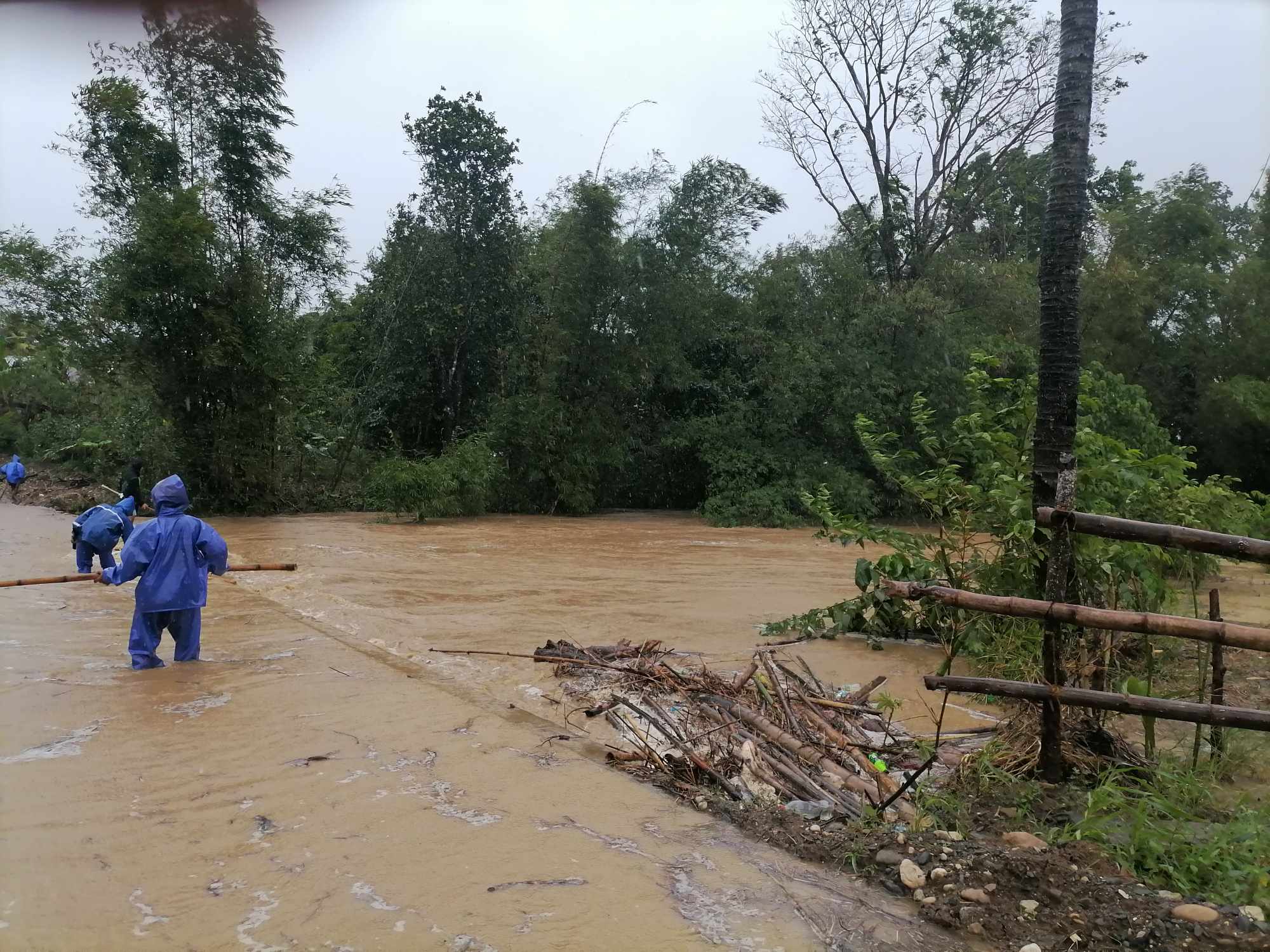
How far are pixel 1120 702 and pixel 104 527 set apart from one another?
9219mm

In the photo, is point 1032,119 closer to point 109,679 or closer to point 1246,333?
point 1246,333

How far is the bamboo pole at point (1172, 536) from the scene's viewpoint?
3668 millimetres

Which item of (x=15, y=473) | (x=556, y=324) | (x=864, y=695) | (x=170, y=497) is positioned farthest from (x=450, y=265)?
(x=864, y=695)

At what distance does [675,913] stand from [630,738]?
2051 mm

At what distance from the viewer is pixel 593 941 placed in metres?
3.29

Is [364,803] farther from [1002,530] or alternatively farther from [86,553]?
[86,553]

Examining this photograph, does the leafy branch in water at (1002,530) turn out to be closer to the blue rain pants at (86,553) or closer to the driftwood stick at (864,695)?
the driftwood stick at (864,695)

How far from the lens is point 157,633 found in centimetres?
711

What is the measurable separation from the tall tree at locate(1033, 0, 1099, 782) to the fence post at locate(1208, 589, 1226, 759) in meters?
1.24

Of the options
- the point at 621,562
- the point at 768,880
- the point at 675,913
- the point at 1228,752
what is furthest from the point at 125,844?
the point at 621,562

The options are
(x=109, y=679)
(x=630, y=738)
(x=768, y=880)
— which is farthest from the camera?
(x=109, y=679)

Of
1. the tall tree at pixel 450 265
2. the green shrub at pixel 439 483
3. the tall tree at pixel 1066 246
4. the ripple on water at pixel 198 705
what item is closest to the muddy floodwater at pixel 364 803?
the ripple on water at pixel 198 705

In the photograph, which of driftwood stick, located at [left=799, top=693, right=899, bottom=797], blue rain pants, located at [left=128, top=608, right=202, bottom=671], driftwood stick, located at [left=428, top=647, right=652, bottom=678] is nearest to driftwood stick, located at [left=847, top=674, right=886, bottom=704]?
driftwood stick, located at [left=799, top=693, right=899, bottom=797]

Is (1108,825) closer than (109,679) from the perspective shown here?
Yes
